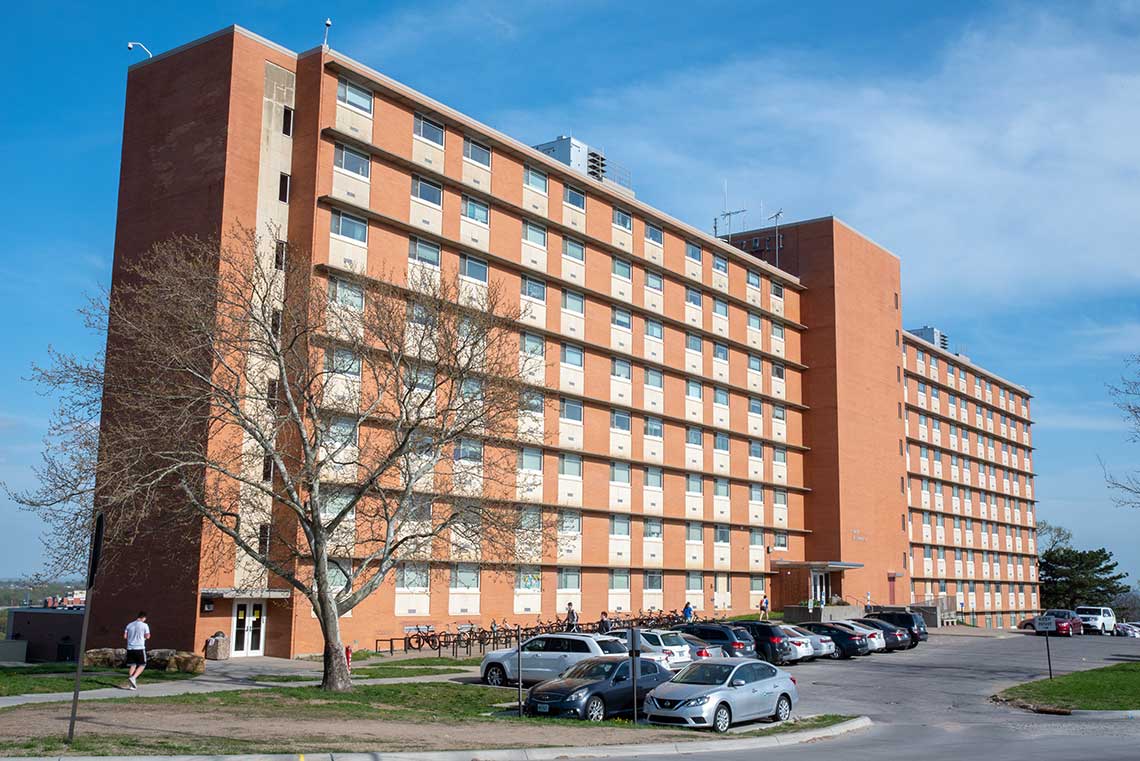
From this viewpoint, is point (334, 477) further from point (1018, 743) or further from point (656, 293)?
point (656, 293)

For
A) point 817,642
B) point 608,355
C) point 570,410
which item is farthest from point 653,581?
point 817,642

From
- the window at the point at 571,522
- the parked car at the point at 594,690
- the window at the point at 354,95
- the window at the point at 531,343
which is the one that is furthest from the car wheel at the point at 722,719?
the window at the point at 354,95

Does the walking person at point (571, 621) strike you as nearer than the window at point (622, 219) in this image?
Yes

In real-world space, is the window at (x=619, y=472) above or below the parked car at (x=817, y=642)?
above

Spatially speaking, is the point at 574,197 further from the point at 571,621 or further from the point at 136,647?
the point at 136,647

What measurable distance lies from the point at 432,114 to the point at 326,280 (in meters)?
9.77

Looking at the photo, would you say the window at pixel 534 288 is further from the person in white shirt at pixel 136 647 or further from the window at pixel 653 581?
the person in white shirt at pixel 136 647

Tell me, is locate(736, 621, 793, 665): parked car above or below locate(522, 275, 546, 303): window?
below

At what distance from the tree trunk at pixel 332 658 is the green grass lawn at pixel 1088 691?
1741 centimetres

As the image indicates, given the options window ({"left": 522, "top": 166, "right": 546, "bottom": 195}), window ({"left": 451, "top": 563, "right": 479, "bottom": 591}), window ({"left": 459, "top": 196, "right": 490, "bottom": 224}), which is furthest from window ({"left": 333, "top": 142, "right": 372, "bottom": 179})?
window ({"left": 451, "top": 563, "right": 479, "bottom": 591})

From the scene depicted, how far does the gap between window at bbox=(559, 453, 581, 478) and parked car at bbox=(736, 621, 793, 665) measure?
15.0 m

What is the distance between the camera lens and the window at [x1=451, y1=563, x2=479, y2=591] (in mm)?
45000

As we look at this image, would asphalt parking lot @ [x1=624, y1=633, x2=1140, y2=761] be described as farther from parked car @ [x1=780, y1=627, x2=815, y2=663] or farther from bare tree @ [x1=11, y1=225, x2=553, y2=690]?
bare tree @ [x1=11, y1=225, x2=553, y2=690]

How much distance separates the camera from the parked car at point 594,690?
909 inches
